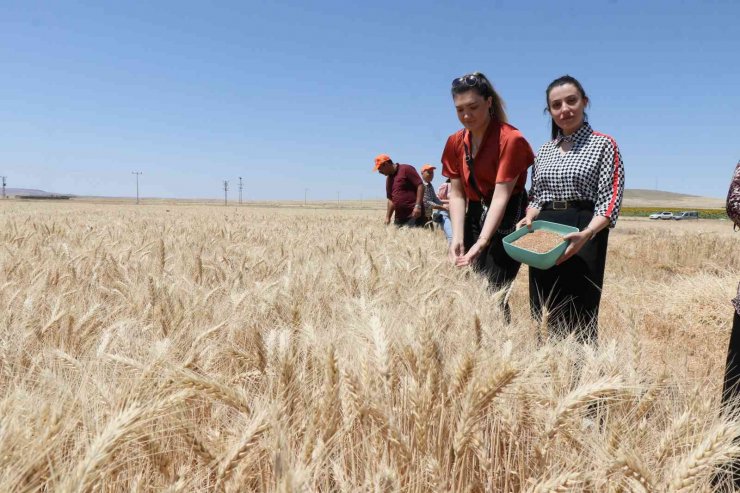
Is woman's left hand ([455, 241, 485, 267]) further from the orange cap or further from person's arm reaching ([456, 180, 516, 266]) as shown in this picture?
the orange cap

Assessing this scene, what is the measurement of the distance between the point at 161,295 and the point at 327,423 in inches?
43.2

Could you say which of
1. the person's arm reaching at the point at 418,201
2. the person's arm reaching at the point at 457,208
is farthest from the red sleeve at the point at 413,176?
the person's arm reaching at the point at 457,208

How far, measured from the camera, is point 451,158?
2.83 metres

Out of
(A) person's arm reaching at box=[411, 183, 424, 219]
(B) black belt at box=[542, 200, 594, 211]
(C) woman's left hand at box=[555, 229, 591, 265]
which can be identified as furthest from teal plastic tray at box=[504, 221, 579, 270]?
(A) person's arm reaching at box=[411, 183, 424, 219]

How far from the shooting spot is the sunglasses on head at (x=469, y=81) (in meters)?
2.47

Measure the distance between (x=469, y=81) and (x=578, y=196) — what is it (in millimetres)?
831

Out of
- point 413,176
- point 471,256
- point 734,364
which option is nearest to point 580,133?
point 471,256

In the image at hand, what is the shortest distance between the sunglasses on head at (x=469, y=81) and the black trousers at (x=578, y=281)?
0.77 meters

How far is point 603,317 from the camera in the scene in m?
4.13

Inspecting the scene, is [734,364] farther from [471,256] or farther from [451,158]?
[451,158]

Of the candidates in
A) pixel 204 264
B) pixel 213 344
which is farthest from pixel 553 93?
pixel 204 264

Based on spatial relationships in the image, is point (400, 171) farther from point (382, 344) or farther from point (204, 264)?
point (382, 344)

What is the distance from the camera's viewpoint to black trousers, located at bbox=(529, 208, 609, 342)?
7.38 ft

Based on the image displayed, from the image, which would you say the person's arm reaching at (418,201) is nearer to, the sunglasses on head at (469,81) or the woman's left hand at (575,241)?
the sunglasses on head at (469,81)
